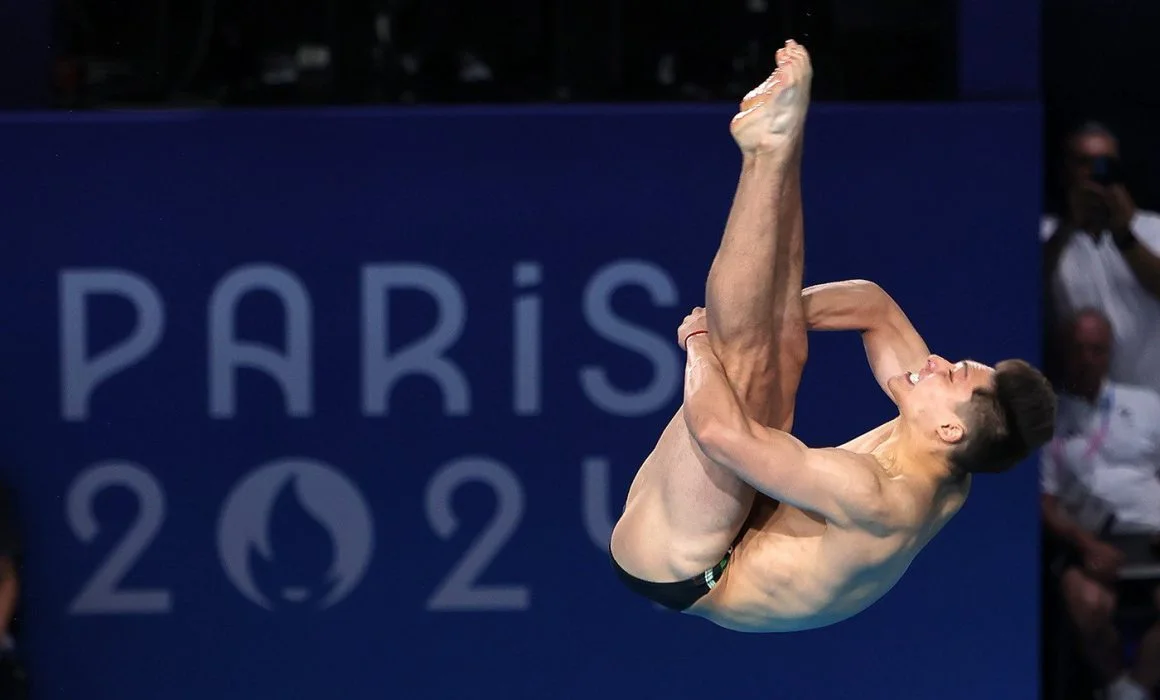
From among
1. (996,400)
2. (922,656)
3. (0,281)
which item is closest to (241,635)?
(0,281)

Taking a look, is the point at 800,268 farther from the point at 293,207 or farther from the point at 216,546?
the point at 216,546

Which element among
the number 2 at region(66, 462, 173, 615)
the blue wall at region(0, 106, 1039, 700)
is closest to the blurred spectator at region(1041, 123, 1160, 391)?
the blue wall at region(0, 106, 1039, 700)

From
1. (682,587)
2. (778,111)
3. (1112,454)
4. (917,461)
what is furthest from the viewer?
(1112,454)

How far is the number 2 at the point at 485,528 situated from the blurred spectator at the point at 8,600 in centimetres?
132

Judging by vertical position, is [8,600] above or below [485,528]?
below

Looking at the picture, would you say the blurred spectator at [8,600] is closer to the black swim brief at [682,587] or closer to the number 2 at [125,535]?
the number 2 at [125,535]

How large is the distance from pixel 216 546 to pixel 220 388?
0.51 meters

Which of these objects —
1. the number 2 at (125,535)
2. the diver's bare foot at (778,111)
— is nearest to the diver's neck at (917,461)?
the diver's bare foot at (778,111)

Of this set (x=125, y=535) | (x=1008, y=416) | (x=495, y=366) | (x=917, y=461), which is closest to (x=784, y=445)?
(x=917, y=461)

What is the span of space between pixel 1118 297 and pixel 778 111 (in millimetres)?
2466

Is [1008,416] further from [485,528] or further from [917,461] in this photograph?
[485,528]

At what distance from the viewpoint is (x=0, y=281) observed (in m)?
5.54

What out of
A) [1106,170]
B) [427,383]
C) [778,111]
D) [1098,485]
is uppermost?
[778,111]

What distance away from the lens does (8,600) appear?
5402 mm
